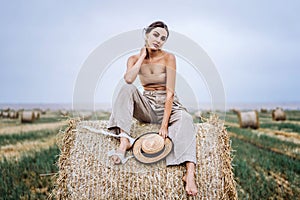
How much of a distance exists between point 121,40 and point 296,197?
258 cm

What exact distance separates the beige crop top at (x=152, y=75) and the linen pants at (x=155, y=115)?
0.25ft

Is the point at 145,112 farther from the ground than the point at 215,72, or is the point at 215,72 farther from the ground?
the point at 215,72

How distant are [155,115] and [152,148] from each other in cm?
26

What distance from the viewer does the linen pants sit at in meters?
2.37

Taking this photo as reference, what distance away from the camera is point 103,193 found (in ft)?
8.82

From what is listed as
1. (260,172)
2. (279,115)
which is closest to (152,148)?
(260,172)

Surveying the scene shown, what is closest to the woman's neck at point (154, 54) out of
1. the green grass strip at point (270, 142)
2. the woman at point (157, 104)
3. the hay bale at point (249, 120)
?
the woman at point (157, 104)

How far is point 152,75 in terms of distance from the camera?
2.28 meters

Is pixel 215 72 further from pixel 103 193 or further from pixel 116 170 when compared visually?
pixel 103 193

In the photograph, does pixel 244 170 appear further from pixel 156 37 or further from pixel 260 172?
pixel 156 37

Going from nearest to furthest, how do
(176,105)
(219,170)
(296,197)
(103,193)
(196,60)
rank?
(196,60), (176,105), (103,193), (219,170), (296,197)

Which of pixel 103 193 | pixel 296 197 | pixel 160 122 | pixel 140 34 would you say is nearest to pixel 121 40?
pixel 140 34

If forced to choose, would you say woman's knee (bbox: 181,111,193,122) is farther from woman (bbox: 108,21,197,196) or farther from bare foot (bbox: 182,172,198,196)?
bare foot (bbox: 182,172,198,196)

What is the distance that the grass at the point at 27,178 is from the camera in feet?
11.7
